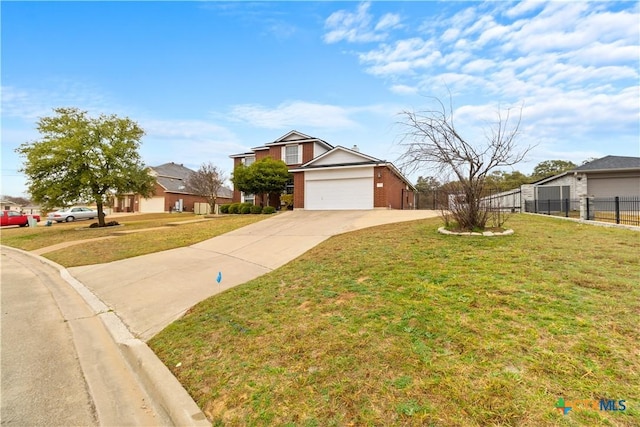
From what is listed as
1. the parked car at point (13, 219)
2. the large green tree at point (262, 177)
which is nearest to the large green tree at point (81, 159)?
the large green tree at point (262, 177)

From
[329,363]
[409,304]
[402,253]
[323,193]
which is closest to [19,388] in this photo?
[329,363]

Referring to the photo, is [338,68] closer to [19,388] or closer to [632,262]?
[632,262]

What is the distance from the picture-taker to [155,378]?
323 cm

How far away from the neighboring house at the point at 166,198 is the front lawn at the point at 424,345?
107ft

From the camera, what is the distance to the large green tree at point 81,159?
17250mm

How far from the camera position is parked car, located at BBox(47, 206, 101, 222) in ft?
93.5

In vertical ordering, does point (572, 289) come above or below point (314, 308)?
above

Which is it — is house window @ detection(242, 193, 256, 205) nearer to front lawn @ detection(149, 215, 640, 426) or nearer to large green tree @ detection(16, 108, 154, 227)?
large green tree @ detection(16, 108, 154, 227)

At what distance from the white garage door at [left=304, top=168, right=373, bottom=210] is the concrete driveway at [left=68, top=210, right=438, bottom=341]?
9.20m

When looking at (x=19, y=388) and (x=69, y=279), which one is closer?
(x=19, y=388)

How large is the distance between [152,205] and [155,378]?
40.0 meters

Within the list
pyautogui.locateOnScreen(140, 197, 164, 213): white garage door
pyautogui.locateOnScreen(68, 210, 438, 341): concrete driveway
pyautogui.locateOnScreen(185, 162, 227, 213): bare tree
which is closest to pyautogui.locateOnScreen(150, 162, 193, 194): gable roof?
pyautogui.locateOnScreen(140, 197, 164, 213): white garage door

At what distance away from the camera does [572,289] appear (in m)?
4.07

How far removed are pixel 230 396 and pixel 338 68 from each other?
1428cm
